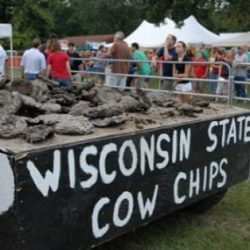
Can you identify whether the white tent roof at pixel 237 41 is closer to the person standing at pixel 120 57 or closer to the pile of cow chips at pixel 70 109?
the person standing at pixel 120 57

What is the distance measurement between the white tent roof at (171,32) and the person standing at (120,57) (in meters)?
14.2

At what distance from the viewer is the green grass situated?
3.88m

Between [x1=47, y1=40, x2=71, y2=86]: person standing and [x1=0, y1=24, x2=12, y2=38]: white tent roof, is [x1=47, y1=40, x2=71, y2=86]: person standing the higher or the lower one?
the lower one

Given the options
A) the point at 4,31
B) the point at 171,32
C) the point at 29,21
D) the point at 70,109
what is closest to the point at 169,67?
the point at 70,109

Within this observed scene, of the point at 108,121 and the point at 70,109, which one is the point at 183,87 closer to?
the point at 70,109

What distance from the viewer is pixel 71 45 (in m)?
14.0

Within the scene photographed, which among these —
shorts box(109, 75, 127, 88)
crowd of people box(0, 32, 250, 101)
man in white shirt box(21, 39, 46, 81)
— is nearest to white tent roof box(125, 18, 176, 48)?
crowd of people box(0, 32, 250, 101)

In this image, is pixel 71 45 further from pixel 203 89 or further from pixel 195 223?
pixel 195 223

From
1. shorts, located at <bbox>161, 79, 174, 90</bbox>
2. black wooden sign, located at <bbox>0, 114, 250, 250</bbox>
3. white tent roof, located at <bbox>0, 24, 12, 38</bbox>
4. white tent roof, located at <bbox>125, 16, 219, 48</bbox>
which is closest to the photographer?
black wooden sign, located at <bbox>0, 114, 250, 250</bbox>

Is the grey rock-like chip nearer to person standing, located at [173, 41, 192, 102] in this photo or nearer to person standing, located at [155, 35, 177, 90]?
person standing, located at [173, 41, 192, 102]

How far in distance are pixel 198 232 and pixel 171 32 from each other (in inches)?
906

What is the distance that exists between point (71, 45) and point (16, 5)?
41.6 m

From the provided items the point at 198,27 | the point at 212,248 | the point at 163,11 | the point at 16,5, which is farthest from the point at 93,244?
the point at 16,5

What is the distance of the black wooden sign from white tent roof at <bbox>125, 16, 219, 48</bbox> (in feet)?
69.6
